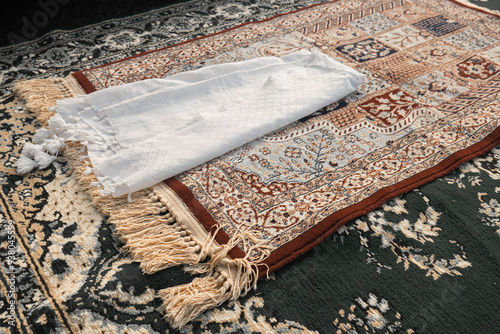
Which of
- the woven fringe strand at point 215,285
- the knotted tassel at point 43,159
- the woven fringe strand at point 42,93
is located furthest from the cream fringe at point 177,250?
the woven fringe strand at point 42,93

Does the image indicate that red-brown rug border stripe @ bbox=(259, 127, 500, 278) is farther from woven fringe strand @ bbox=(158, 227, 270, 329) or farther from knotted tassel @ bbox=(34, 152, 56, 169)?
knotted tassel @ bbox=(34, 152, 56, 169)

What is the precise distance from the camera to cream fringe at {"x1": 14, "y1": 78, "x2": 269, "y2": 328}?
1.16m

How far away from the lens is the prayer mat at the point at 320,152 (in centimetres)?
129

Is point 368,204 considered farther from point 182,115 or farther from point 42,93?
point 42,93

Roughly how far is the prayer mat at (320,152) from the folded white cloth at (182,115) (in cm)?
6

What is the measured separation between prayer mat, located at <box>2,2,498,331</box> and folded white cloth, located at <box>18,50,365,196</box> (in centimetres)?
6

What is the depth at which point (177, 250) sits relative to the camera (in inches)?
50.3

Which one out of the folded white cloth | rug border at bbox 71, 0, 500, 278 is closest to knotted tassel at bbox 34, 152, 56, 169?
the folded white cloth

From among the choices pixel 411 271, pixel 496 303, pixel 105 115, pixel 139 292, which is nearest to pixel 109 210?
pixel 139 292

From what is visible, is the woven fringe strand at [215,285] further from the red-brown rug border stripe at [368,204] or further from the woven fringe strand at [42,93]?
the woven fringe strand at [42,93]

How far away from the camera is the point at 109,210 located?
1.40m

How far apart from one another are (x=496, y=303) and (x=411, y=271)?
0.77 feet

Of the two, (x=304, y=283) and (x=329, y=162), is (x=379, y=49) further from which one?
(x=304, y=283)

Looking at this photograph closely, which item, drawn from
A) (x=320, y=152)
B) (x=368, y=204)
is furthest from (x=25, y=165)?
(x=368, y=204)
